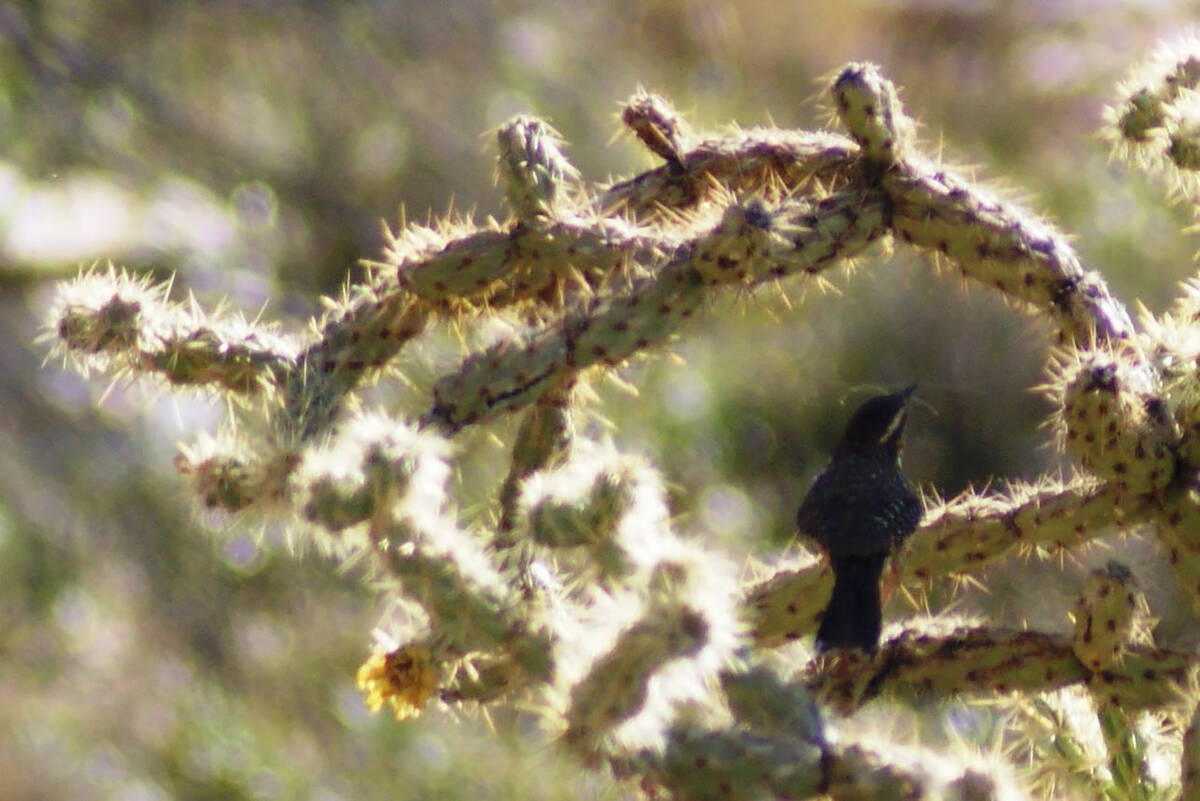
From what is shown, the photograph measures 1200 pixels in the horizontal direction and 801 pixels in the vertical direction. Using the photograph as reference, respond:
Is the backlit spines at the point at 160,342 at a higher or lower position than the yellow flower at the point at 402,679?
higher

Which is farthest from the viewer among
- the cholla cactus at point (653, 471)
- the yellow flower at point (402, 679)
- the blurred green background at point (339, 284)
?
the blurred green background at point (339, 284)

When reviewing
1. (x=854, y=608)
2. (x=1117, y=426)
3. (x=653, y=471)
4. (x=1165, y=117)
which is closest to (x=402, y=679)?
(x=653, y=471)

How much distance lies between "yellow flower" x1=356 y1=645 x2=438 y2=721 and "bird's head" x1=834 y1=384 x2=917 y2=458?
674mm

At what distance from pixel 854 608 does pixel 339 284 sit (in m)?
4.60

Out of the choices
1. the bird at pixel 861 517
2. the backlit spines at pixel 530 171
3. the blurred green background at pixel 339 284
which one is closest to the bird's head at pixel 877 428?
the bird at pixel 861 517

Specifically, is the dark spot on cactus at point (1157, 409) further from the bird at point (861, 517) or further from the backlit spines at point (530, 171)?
the backlit spines at point (530, 171)

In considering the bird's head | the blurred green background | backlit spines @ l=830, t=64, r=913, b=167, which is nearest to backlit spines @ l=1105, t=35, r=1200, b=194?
backlit spines @ l=830, t=64, r=913, b=167

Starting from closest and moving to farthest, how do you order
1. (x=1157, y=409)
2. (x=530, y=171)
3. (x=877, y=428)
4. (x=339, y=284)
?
(x=1157, y=409), (x=530, y=171), (x=877, y=428), (x=339, y=284)

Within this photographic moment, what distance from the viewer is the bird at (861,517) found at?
1.60 meters

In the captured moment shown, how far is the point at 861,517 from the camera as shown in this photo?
1704 mm

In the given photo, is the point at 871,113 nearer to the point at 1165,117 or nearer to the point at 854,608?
the point at 1165,117

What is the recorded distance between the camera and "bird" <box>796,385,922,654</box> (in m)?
1.60

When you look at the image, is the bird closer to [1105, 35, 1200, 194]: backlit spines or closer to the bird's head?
the bird's head

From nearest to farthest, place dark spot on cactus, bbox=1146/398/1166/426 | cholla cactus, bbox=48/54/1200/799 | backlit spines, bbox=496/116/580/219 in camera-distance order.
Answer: cholla cactus, bbox=48/54/1200/799 → dark spot on cactus, bbox=1146/398/1166/426 → backlit spines, bbox=496/116/580/219
